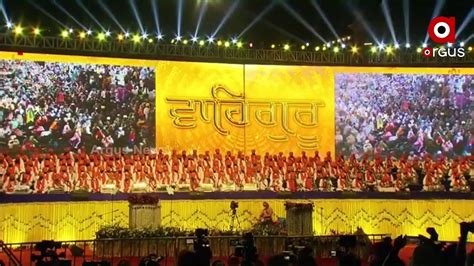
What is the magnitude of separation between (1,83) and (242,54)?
6.67 metres

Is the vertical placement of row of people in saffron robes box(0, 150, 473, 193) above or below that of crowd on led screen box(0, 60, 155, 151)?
below

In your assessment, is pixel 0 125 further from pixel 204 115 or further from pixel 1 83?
pixel 204 115

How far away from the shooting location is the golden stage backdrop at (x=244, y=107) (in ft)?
63.9

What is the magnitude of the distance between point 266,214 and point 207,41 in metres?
5.41

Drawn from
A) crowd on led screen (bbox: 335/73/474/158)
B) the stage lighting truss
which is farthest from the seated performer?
the stage lighting truss

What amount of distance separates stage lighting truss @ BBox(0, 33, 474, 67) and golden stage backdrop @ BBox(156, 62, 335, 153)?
0.55 metres

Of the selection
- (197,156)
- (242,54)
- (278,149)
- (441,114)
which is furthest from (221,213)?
(441,114)

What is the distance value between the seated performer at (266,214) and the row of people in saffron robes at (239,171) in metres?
1.68

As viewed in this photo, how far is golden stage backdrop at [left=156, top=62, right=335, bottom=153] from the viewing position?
19.5 m

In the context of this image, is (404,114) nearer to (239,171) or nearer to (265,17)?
(265,17)

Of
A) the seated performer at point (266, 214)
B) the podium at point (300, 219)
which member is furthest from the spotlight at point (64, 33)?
the podium at point (300, 219)

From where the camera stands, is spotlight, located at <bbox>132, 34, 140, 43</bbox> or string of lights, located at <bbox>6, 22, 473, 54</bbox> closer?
string of lights, located at <bbox>6, 22, 473, 54</bbox>

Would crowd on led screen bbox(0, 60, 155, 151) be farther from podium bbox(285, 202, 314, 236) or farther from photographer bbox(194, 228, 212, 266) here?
photographer bbox(194, 228, 212, 266)

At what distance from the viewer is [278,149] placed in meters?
20.2
